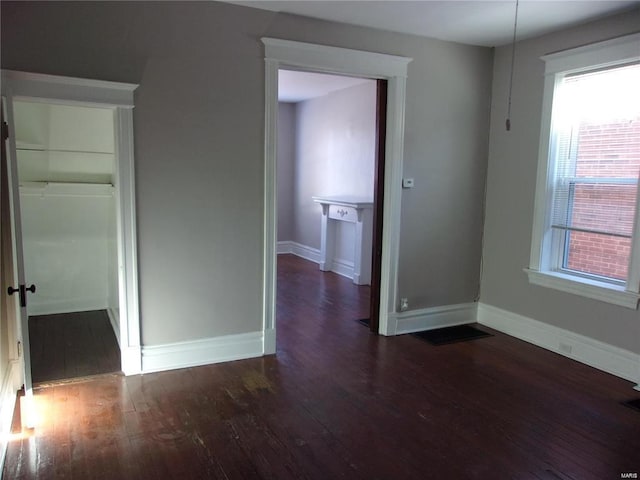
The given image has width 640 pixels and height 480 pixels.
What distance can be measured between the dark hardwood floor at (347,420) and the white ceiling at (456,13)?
2.54 meters

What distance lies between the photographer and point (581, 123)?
3.87m

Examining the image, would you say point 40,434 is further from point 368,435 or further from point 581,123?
point 581,123

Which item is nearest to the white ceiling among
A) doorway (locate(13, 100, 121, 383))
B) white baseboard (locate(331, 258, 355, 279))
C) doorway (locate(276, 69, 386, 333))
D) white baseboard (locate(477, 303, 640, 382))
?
doorway (locate(276, 69, 386, 333))

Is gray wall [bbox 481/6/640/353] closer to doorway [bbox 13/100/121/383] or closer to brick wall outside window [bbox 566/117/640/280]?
brick wall outside window [bbox 566/117/640/280]

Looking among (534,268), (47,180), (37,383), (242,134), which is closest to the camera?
(37,383)

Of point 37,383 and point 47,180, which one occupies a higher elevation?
point 47,180

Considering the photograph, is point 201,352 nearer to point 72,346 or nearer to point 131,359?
point 131,359

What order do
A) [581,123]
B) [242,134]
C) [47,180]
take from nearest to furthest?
[242,134], [581,123], [47,180]

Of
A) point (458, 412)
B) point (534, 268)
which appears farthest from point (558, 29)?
point (458, 412)

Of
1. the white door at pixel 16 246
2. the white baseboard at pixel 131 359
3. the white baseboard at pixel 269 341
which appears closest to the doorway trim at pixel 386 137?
the white baseboard at pixel 269 341

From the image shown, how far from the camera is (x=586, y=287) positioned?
380 cm

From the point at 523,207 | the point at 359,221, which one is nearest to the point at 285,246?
the point at 359,221

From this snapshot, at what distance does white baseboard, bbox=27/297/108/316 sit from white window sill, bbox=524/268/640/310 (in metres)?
4.06

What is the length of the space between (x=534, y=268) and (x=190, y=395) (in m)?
2.94
